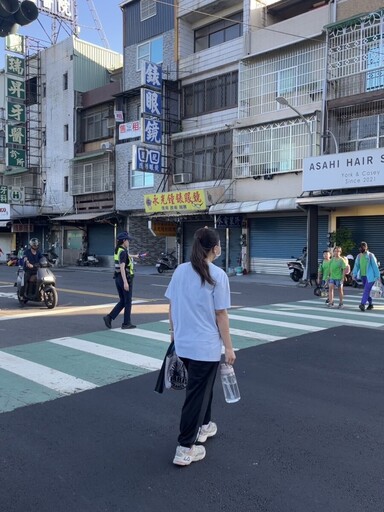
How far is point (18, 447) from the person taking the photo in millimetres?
4137

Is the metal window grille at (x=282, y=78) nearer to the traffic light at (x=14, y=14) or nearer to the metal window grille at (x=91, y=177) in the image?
the metal window grille at (x=91, y=177)

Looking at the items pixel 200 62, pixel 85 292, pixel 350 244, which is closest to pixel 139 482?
pixel 85 292

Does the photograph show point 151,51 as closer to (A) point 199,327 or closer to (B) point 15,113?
(B) point 15,113

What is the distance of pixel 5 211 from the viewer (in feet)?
122

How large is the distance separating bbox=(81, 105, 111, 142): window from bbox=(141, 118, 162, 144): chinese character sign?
690 centimetres

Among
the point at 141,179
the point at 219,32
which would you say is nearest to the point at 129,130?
the point at 141,179

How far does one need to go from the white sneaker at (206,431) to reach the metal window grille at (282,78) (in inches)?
782

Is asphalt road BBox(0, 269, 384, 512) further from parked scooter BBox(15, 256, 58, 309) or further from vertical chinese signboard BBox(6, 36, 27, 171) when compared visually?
vertical chinese signboard BBox(6, 36, 27, 171)

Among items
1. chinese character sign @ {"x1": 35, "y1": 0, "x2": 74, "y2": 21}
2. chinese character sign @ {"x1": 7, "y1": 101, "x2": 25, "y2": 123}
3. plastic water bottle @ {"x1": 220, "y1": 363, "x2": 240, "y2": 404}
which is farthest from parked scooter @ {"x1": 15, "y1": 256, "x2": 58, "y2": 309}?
chinese character sign @ {"x1": 35, "y1": 0, "x2": 74, "y2": 21}

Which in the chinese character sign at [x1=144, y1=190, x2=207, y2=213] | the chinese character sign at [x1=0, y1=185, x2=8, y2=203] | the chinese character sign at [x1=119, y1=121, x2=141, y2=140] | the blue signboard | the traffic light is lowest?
the chinese character sign at [x1=144, y1=190, x2=207, y2=213]

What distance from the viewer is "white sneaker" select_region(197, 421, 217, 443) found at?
13.6ft

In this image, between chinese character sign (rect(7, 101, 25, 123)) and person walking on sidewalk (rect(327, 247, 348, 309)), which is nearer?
person walking on sidewalk (rect(327, 247, 348, 309))

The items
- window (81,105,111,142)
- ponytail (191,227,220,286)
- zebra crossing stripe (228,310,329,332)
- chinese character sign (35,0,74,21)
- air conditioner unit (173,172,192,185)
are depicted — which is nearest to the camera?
ponytail (191,227,220,286)

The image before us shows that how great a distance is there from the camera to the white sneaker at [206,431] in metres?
4.15
